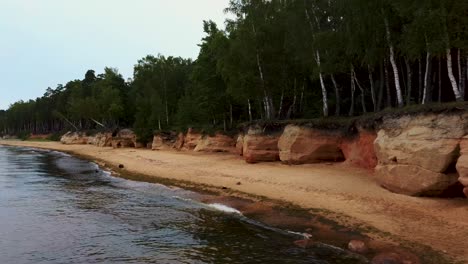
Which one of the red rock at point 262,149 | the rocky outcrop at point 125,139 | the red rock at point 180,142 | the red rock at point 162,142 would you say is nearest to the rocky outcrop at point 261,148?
the red rock at point 262,149

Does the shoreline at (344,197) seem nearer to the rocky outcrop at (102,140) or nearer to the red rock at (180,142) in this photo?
the red rock at (180,142)

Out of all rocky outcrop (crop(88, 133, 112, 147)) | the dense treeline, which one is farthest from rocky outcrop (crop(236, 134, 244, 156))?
rocky outcrop (crop(88, 133, 112, 147))

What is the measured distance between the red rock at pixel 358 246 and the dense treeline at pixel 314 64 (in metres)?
11.7

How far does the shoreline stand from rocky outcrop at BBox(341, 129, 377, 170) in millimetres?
669

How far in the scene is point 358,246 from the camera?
1456cm

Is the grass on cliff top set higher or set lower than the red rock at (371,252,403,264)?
higher

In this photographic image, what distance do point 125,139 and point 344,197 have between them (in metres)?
62.7

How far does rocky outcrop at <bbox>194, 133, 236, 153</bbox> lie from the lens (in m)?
50.6

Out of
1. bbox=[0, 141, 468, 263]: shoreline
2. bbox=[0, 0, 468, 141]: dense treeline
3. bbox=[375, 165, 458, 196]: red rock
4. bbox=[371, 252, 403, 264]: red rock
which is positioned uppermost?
bbox=[0, 0, 468, 141]: dense treeline

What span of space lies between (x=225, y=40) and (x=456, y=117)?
35.7 m

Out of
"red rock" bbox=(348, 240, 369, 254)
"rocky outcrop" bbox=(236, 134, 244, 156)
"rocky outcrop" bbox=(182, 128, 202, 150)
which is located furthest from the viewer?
"rocky outcrop" bbox=(182, 128, 202, 150)

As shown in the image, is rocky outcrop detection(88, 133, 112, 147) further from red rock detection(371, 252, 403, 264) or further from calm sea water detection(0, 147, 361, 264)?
red rock detection(371, 252, 403, 264)

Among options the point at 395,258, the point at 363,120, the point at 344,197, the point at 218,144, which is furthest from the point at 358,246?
the point at 218,144

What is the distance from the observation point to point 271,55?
135 feet
